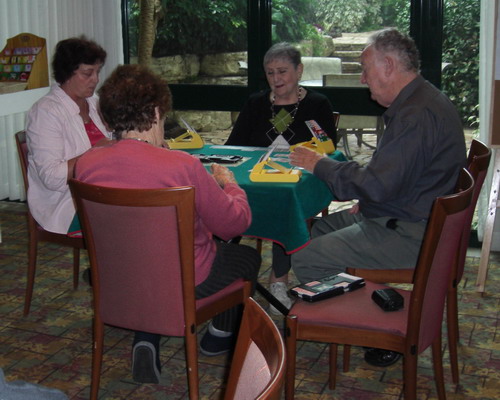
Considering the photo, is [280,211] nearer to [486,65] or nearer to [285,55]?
[285,55]

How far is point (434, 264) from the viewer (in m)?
2.07

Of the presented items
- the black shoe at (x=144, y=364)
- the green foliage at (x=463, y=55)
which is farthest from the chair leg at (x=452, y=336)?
the green foliage at (x=463, y=55)

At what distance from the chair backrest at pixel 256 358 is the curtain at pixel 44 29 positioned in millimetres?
3657

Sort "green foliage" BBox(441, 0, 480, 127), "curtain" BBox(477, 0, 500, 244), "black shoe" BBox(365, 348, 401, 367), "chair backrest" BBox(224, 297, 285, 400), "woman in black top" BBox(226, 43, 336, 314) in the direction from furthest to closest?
1. "green foliage" BBox(441, 0, 480, 127)
2. "curtain" BBox(477, 0, 500, 244)
3. "woman in black top" BBox(226, 43, 336, 314)
4. "black shoe" BBox(365, 348, 401, 367)
5. "chair backrest" BBox(224, 297, 285, 400)

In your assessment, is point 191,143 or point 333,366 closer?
point 333,366

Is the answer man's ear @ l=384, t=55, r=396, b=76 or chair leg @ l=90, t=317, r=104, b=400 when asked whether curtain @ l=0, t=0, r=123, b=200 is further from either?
man's ear @ l=384, t=55, r=396, b=76

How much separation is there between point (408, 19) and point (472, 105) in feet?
2.02

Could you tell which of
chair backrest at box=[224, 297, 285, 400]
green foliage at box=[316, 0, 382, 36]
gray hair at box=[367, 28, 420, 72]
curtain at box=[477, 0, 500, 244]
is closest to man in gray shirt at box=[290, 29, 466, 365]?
gray hair at box=[367, 28, 420, 72]

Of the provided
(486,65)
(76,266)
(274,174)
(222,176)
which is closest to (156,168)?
(222,176)

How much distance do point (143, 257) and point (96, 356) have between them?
0.48 m

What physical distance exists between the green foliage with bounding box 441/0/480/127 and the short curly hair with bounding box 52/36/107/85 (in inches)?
79.5

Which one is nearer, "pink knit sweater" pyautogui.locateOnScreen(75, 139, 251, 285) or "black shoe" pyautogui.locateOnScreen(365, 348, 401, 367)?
"pink knit sweater" pyautogui.locateOnScreen(75, 139, 251, 285)

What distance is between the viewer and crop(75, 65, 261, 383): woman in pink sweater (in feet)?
7.19

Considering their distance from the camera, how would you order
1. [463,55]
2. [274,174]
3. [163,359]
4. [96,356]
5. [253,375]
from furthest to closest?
1. [463,55]
2. [163,359]
3. [274,174]
4. [96,356]
5. [253,375]
